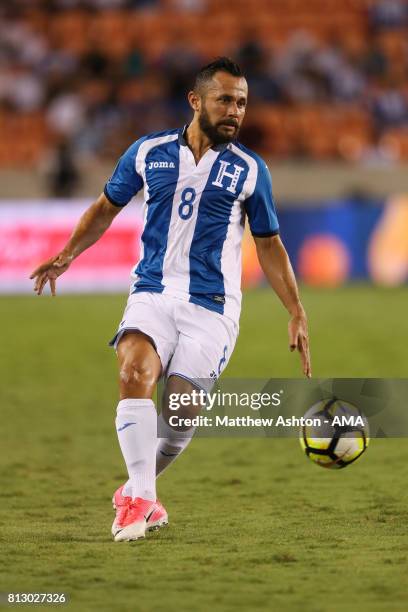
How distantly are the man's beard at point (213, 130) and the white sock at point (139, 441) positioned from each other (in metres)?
1.25

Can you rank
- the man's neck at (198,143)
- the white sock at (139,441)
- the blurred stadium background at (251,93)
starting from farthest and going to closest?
the blurred stadium background at (251,93)
the man's neck at (198,143)
the white sock at (139,441)

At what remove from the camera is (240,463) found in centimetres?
791

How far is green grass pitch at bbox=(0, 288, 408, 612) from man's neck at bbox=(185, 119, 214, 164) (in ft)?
→ 5.60

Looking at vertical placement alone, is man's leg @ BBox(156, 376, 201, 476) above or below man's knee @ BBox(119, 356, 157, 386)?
below

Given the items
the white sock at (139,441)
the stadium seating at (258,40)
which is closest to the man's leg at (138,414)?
the white sock at (139,441)

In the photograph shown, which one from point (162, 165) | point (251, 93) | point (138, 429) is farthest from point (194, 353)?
point (251, 93)

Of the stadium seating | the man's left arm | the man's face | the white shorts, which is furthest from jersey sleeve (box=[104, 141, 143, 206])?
the stadium seating

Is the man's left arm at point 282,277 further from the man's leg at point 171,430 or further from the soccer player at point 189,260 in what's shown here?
the man's leg at point 171,430

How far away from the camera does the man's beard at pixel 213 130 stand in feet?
19.3

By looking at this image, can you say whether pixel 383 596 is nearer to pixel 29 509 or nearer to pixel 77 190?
pixel 29 509

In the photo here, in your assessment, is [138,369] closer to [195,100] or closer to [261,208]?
[261,208]

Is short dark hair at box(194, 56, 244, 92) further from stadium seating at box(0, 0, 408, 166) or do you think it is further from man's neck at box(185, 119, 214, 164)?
stadium seating at box(0, 0, 408, 166)

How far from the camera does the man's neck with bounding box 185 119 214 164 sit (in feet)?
19.7

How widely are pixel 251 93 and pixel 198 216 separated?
1644cm
